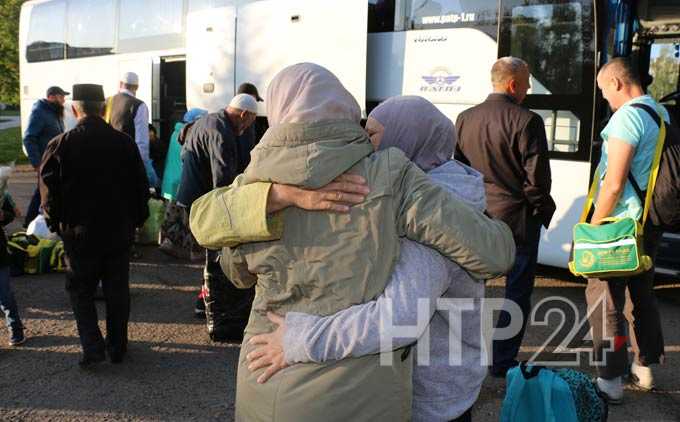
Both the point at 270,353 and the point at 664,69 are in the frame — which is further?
the point at 664,69

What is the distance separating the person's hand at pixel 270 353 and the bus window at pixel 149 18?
9251mm

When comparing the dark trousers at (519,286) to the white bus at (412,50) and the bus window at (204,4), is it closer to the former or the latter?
the white bus at (412,50)

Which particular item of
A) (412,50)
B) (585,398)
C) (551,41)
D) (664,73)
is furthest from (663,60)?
(585,398)

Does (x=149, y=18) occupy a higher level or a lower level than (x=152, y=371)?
higher

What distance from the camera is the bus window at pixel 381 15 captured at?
24.4 ft

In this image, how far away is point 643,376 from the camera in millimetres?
4062

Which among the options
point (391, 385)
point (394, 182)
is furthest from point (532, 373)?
point (394, 182)

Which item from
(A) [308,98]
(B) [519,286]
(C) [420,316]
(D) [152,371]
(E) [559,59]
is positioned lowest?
(D) [152,371]

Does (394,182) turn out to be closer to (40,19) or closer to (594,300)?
(594,300)

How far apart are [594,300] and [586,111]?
277 centimetres

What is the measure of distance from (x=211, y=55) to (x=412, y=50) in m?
3.51

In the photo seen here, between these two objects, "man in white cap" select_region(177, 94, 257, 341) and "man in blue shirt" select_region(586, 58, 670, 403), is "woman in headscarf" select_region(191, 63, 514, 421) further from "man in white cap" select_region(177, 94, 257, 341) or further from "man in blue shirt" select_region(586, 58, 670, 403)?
"man in white cap" select_region(177, 94, 257, 341)

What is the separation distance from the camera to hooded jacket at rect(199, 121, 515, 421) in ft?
5.47

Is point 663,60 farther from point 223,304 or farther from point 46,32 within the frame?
point 46,32
